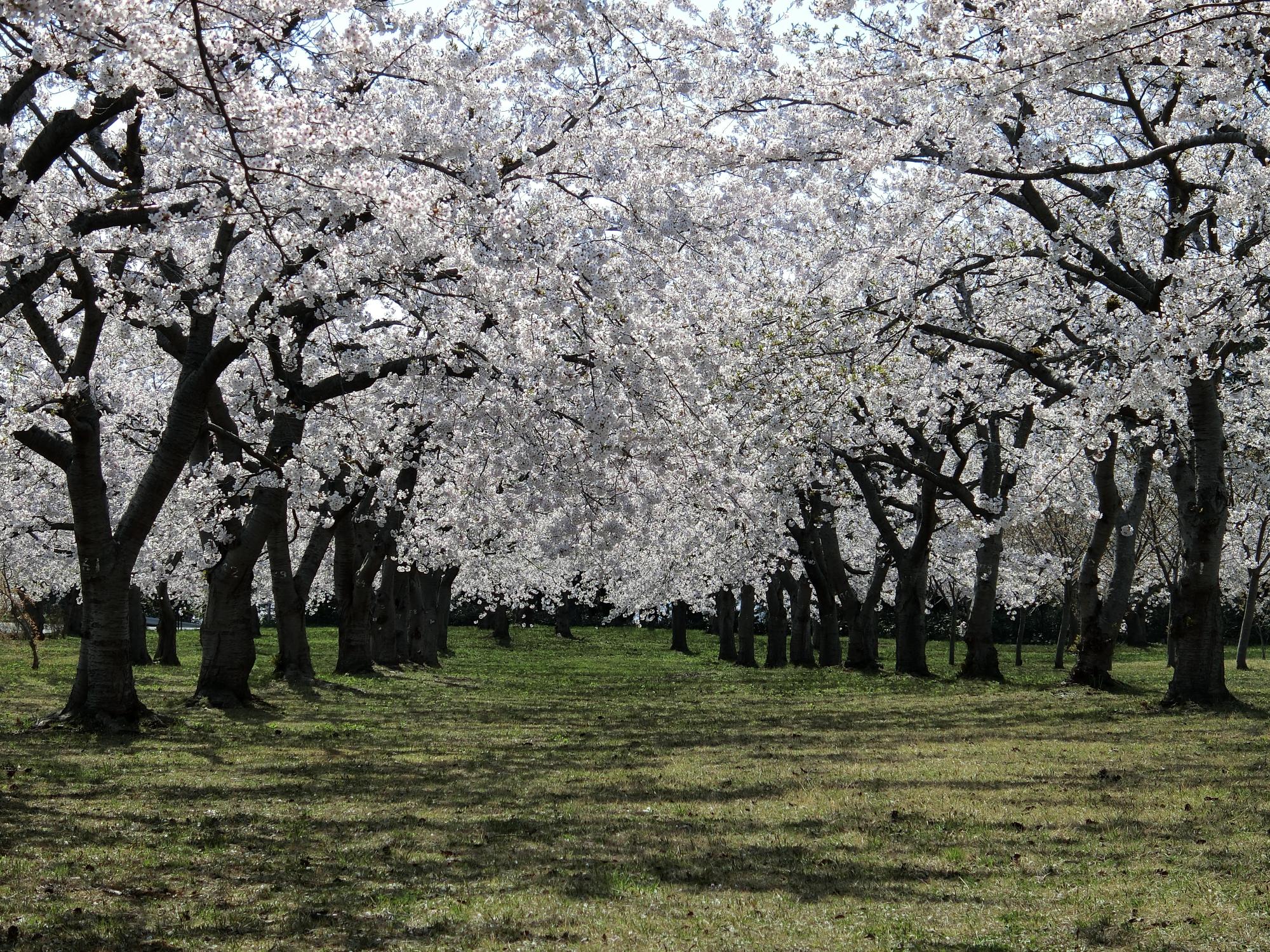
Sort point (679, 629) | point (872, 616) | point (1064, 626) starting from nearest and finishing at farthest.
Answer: point (872, 616) < point (1064, 626) < point (679, 629)

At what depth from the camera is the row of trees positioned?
403 inches

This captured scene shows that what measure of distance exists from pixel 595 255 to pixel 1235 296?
6.81 meters

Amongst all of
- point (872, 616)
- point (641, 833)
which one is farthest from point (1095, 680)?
point (641, 833)

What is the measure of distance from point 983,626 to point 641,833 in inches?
822

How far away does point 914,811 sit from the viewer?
9.80 m

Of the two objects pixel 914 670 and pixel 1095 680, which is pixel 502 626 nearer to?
pixel 914 670

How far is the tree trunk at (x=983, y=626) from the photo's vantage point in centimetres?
2744

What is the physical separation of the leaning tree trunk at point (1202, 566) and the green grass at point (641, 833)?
80cm

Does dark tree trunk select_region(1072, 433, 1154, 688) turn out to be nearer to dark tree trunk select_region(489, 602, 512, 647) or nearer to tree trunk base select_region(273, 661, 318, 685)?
tree trunk base select_region(273, 661, 318, 685)

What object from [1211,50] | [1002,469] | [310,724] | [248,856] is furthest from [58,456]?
[1002,469]

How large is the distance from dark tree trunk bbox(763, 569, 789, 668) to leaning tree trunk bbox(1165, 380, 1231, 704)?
68.7 ft

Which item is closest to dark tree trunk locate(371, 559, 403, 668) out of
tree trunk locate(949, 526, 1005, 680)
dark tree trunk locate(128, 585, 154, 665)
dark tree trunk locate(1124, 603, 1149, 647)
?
dark tree trunk locate(128, 585, 154, 665)

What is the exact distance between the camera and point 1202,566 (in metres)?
17.7

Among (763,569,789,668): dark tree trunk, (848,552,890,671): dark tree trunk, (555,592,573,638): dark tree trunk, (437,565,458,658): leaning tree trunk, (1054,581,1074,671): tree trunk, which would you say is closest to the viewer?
(848,552,890,671): dark tree trunk
